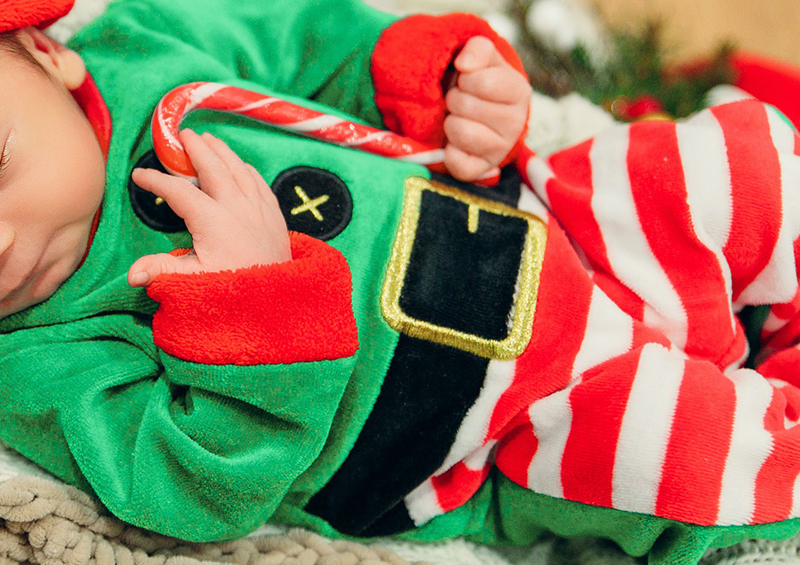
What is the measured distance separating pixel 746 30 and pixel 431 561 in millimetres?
1274

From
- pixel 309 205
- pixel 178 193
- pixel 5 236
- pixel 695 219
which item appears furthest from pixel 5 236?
pixel 695 219

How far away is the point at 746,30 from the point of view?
1419 millimetres

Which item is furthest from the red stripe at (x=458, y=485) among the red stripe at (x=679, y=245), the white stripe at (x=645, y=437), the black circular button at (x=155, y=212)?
the black circular button at (x=155, y=212)

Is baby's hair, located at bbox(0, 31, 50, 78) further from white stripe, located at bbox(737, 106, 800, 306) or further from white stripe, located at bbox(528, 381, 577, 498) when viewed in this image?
white stripe, located at bbox(737, 106, 800, 306)

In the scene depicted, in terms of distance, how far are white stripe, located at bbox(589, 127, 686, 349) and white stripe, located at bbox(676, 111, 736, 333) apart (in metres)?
0.05

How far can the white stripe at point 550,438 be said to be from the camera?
0.60 meters

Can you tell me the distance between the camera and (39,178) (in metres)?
0.49

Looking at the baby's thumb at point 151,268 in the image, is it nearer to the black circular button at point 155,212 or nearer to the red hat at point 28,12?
the black circular button at point 155,212

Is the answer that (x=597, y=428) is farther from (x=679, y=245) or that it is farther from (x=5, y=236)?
(x=5, y=236)

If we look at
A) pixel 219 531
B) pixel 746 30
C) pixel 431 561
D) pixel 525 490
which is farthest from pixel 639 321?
pixel 746 30

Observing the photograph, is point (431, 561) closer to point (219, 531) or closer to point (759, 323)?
point (219, 531)

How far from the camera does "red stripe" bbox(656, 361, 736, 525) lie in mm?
557

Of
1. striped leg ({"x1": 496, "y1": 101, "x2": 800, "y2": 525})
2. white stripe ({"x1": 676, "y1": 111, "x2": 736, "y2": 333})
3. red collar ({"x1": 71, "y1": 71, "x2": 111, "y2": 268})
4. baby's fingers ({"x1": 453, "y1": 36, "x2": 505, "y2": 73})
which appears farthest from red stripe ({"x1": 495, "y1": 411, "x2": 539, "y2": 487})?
red collar ({"x1": 71, "y1": 71, "x2": 111, "y2": 268})

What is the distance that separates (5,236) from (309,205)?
0.76 feet
